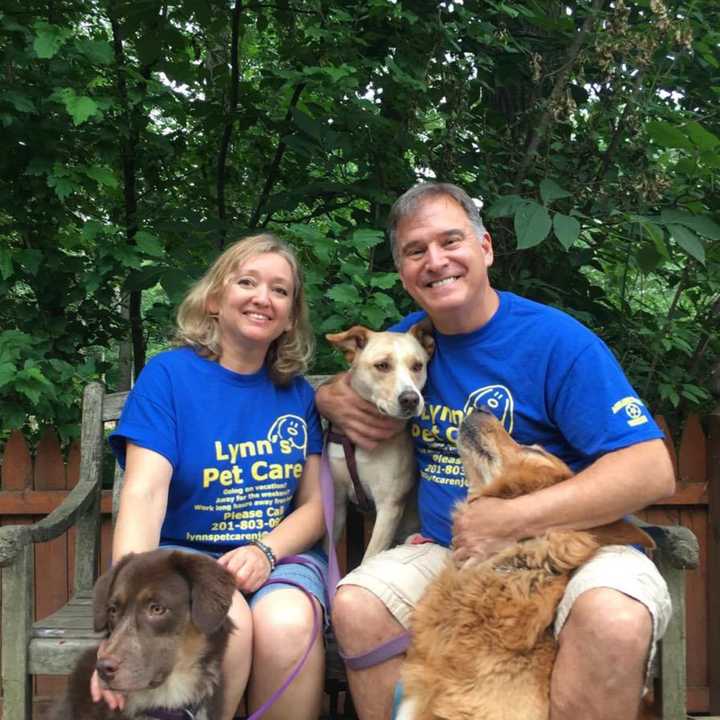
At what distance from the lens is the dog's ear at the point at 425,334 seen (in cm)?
326

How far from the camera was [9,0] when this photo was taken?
3793 mm

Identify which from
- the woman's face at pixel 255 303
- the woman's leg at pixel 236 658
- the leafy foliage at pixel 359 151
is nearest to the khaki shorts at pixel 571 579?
the woman's leg at pixel 236 658

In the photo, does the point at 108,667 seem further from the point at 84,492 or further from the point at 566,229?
the point at 566,229

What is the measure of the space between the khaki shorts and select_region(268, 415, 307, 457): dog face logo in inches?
20.2

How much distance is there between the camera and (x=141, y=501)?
8.84 feet

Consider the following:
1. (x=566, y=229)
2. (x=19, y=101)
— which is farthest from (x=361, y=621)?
(x=19, y=101)

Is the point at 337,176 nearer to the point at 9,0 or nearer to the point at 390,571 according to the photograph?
the point at 9,0

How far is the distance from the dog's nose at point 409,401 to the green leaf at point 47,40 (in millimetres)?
1923

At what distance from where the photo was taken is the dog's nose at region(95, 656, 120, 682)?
2.10 metres

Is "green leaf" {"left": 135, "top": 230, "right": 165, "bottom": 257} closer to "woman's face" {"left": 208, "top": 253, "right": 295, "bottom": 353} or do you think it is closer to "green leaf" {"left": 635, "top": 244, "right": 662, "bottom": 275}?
"woman's face" {"left": 208, "top": 253, "right": 295, "bottom": 353}

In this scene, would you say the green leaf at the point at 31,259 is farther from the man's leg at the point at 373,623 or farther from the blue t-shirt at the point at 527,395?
the man's leg at the point at 373,623

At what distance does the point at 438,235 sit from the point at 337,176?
116cm

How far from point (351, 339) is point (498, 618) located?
160 cm

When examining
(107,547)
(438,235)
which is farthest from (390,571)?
(107,547)
